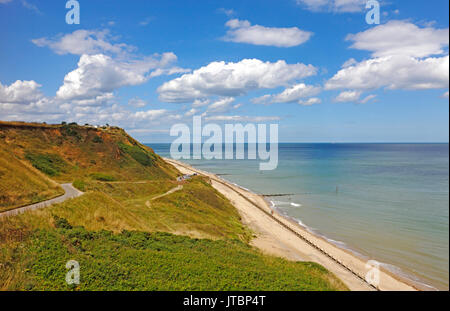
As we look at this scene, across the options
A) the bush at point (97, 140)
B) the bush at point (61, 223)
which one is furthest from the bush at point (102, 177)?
the bush at point (61, 223)

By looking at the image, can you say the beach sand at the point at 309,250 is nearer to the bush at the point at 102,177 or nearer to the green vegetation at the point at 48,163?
the bush at the point at 102,177

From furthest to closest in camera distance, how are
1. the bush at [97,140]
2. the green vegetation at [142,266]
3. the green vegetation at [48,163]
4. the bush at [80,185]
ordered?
1. the bush at [97,140]
2. the green vegetation at [48,163]
3. the bush at [80,185]
4. the green vegetation at [142,266]

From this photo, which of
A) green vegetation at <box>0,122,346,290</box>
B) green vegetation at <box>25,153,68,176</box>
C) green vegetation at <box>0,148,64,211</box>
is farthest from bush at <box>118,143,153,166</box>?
green vegetation at <box>0,148,64,211</box>

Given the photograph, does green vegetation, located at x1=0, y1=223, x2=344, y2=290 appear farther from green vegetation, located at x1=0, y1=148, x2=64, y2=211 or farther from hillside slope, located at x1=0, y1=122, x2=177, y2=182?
hillside slope, located at x1=0, y1=122, x2=177, y2=182

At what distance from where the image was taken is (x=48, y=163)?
161 feet

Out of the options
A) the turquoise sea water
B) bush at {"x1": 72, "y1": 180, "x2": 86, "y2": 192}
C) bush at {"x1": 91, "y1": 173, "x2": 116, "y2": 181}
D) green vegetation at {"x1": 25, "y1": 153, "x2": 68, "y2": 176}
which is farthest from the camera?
bush at {"x1": 91, "y1": 173, "x2": 116, "y2": 181}

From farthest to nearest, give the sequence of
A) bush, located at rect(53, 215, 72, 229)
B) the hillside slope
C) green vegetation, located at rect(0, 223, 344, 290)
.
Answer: the hillside slope, bush, located at rect(53, 215, 72, 229), green vegetation, located at rect(0, 223, 344, 290)

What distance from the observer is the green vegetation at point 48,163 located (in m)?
46.1

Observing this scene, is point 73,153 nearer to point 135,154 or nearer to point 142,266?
point 135,154

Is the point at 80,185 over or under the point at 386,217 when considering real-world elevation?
over

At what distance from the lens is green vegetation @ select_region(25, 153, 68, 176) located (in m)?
46.1

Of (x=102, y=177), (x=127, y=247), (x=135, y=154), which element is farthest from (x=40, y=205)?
(x=135, y=154)

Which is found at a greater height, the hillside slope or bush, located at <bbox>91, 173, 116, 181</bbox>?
the hillside slope

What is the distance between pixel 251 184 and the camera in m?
102
